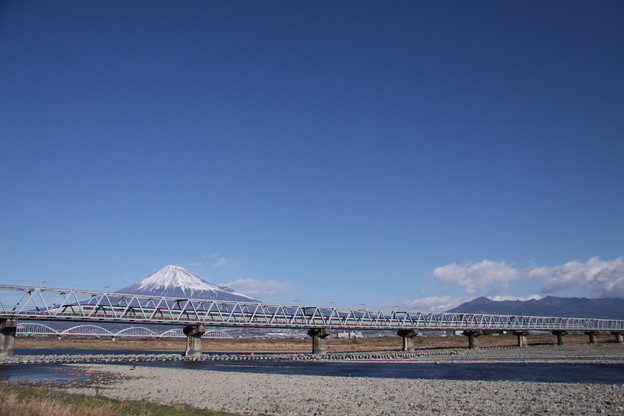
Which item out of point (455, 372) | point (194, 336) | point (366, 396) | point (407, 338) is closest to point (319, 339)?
point (407, 338)

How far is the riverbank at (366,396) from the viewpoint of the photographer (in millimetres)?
22078

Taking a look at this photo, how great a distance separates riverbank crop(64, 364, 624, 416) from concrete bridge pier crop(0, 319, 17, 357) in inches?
1094

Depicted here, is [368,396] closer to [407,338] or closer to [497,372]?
[497,372]

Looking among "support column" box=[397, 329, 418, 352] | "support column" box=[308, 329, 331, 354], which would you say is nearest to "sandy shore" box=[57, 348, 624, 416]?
"support column" box=[308, 329, 331, 354]

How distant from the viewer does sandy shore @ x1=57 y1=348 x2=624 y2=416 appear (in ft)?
72.4

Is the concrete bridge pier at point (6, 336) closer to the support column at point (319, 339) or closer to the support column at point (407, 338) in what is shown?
the support column at point (319, 339)

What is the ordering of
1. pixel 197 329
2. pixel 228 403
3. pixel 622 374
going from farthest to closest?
pixel 197 329, pixel 622 374, pixel 228 403

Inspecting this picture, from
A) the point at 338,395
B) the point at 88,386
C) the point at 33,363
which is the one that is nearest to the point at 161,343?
the point at 33,363

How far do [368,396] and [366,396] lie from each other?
0.12 m

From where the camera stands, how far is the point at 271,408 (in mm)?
23453

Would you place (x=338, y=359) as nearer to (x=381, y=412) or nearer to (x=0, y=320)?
(x=0, y=320)

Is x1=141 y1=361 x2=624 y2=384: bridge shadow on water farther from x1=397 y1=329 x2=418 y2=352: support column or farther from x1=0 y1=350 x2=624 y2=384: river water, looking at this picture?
x1=397 y1=329 x2=418 y2=352: support column

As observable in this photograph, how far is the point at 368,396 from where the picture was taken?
27516 mm

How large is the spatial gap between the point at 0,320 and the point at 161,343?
117 m
